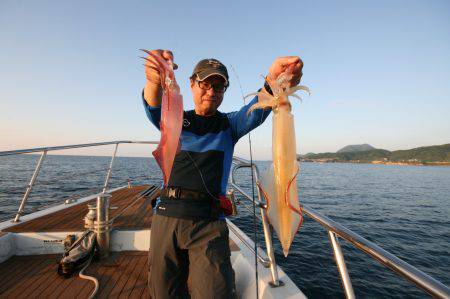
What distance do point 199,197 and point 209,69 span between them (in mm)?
1227

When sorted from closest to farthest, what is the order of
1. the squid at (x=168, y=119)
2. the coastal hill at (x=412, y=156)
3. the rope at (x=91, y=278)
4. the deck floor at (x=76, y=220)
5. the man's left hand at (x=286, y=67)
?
the squid at (x=168, y=119) → the man's left hand at (x=286, y=67) → the rope at (x=91, y=278) → the deck floor at (x=76, y=220) → the coastal hill at (x=412, y=156)

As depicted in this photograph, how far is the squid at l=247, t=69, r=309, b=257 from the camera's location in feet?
5.51

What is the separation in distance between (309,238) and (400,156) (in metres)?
156

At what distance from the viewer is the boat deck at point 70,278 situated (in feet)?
10.6

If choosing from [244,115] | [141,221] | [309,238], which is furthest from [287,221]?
[309,238]

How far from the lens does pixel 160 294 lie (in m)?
2.10

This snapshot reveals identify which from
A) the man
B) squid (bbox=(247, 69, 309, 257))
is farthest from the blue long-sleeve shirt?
squid (bbox=(247, 69, 309, 257))

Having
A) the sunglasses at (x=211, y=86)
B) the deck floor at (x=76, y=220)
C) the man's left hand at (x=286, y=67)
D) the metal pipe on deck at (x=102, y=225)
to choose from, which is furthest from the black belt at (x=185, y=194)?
the metal pipe on deck at (x=102, y=225)

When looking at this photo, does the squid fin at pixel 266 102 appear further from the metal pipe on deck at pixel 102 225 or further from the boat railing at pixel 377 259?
the metal pipe on deck at pixel 102 225

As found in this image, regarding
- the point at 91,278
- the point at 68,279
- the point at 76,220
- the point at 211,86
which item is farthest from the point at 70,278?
the point at 211,86

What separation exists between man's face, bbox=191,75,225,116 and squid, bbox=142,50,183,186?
453mm

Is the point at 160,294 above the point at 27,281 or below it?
above

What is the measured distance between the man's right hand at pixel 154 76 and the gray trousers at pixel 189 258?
1109mm

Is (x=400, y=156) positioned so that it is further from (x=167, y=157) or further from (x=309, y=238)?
(x=167, y=157)
